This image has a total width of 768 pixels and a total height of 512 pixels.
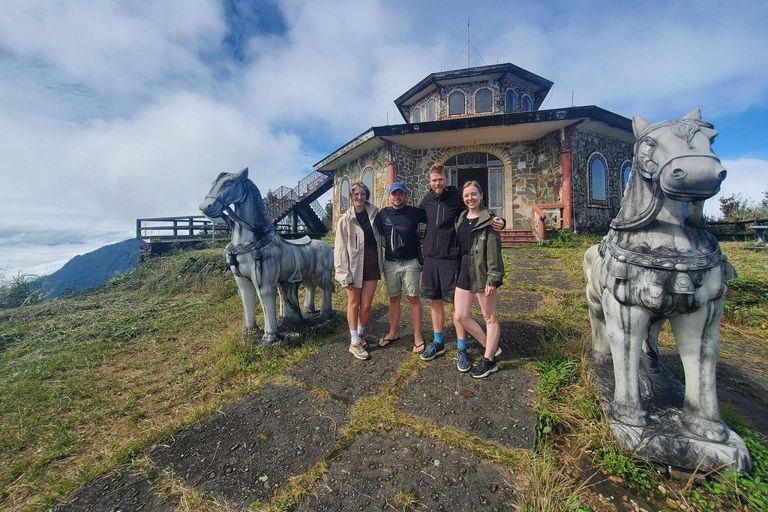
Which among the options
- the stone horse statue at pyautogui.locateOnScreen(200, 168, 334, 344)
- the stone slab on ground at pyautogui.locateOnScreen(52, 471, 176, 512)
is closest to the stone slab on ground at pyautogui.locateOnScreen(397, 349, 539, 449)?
the stone slab on ground at pyautogui.locateOnScreen(52, 471, 176, 512)

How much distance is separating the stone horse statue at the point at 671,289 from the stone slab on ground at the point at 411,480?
796mm

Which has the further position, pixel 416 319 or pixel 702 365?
pixel 416 319

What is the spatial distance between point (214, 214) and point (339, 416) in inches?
82.2

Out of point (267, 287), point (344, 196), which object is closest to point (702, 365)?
point (267, 287)

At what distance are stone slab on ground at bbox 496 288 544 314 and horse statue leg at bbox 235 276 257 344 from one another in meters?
3.02

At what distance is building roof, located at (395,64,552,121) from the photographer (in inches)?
468

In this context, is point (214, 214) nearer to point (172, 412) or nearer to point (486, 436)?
point (172, 412)

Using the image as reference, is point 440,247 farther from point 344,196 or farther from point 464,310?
point 344,196

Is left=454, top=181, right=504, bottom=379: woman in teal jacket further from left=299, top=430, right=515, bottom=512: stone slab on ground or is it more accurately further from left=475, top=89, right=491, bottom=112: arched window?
left=475, top=89, right=491, bottom=112: arched window

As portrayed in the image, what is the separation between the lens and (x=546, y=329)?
3.29 m

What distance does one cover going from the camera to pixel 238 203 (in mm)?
3010

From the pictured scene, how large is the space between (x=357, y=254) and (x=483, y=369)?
153cm

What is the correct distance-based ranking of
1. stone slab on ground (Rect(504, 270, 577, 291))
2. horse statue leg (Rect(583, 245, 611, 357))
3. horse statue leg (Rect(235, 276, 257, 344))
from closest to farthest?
horse statue leg (Rect(583, 245, 611, 357)) → horse statue leg (Rect(235, 276, 257, 344)) → stone slab on ground (Rect(504, 270, 577, 291))

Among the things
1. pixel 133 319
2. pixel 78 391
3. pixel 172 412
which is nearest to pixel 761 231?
pixel 172 412
